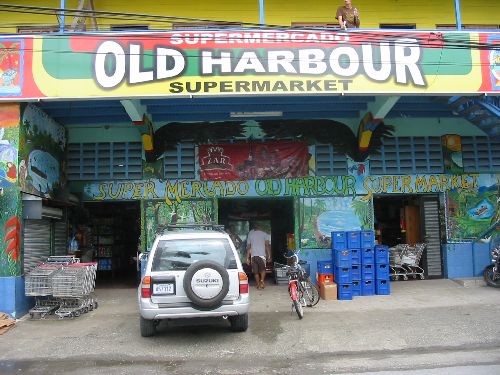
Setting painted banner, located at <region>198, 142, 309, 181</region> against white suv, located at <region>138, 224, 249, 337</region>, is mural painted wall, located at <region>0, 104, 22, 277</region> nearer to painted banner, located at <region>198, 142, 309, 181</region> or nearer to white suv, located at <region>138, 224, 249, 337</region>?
white suv, located at <region>138, 224, 249, 337</region>

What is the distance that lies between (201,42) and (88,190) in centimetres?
555

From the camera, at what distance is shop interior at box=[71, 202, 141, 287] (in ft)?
50.7

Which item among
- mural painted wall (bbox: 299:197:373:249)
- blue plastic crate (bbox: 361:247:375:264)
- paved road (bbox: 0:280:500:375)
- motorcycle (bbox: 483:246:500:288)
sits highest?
mural painted wall (bbox: 299:197:373:249)

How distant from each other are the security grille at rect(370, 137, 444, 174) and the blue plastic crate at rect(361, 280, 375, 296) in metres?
3.43

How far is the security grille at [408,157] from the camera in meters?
13.2

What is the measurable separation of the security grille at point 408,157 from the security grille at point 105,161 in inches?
262

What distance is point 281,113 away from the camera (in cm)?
1245

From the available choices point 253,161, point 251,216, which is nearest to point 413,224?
point 251,216

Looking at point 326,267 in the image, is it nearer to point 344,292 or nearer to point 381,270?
point 344,292

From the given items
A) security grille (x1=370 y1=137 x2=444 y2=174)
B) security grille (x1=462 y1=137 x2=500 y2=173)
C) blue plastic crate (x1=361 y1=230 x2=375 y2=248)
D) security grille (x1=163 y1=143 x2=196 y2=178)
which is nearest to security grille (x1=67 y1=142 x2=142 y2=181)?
security grille (x1=163 y1=143 x2=196 y2=178)

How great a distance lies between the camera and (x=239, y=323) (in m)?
8.01

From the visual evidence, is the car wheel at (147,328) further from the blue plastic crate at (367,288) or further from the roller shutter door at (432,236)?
the roller shutter door at (432,236)

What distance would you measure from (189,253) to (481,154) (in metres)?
9.83

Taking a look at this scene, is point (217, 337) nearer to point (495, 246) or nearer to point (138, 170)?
point (138, 170)
